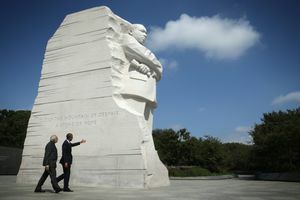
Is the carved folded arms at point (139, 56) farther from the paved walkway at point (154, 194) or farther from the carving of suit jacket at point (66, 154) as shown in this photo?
the paved walkway at point (154, 194)

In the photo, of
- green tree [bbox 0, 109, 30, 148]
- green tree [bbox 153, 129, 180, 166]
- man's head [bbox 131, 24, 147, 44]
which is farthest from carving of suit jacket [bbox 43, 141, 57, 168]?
green tree [bbox 0, 109, 30, 148]

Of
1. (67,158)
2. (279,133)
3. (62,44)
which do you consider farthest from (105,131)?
(279,133)

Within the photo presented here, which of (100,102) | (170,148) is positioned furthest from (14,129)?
(100,102)

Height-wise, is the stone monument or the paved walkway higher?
the stone monument

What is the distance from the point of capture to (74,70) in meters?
13.4

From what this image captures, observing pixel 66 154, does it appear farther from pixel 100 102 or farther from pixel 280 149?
pixel 280 149

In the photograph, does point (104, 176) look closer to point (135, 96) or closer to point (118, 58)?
point (135, 96)

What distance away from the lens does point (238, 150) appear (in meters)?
37.5

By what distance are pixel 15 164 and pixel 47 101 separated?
848cm

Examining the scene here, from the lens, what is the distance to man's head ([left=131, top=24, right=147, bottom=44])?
45.6 ft

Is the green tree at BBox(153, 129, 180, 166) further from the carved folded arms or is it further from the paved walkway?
the paved walkway

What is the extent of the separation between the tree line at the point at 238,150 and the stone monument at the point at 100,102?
10356 millimetres

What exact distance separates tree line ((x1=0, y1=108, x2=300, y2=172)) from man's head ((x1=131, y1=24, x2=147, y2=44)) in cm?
1083

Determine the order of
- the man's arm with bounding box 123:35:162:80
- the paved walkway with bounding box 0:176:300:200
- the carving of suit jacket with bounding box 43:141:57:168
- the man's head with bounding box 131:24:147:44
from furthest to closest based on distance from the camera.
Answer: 1. the man's head with bounding box 131:24:147:44
2. the man's arm with bounding box 123:35:162:80
3. the carving of suit jacket with bounding box 43:141:57:168
4. the paved walkway with bounding box 0:176:300:200
